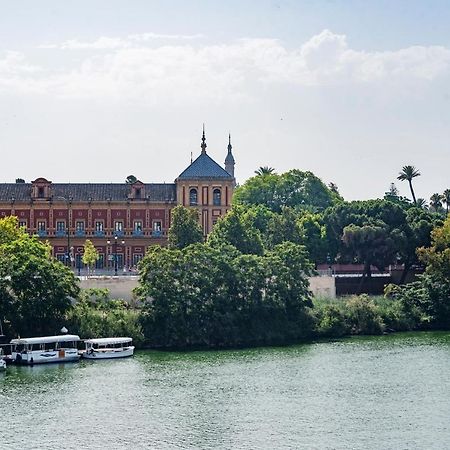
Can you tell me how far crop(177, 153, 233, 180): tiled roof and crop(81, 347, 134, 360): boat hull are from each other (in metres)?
32.9

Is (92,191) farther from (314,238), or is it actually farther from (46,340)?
(46,340)

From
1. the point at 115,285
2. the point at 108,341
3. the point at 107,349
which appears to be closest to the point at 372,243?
the point at 115,285

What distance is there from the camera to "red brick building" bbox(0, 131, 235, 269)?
89438 millimetres

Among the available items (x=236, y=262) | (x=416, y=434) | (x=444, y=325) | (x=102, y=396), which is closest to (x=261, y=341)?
A: (x=236, y=262)

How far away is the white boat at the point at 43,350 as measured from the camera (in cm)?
5650

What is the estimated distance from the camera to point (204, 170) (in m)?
90.6

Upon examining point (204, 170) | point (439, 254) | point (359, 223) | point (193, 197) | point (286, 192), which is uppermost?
point (286, 192)

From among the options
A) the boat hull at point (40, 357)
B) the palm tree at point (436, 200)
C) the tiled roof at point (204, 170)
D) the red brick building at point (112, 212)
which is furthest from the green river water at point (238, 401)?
the palm tree at point (436, 200)

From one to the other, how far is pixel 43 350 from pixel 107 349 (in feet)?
10.5

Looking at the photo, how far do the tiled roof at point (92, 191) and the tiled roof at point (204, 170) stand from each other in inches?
76.2


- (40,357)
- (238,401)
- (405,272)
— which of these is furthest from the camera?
(405,272)

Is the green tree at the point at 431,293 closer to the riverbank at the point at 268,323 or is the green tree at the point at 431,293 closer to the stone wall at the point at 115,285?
the riverbank at the point at 268,323

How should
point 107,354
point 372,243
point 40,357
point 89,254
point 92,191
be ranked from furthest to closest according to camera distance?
point 92,191
point 89,254
point 372,243
point 107,354
point 40,357

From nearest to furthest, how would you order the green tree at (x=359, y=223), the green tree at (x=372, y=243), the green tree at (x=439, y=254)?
1. the green tree at (x=439, y=254)
2. the green tree at (x=372, y=243)
3. the green tree at (x=359, y=223)
